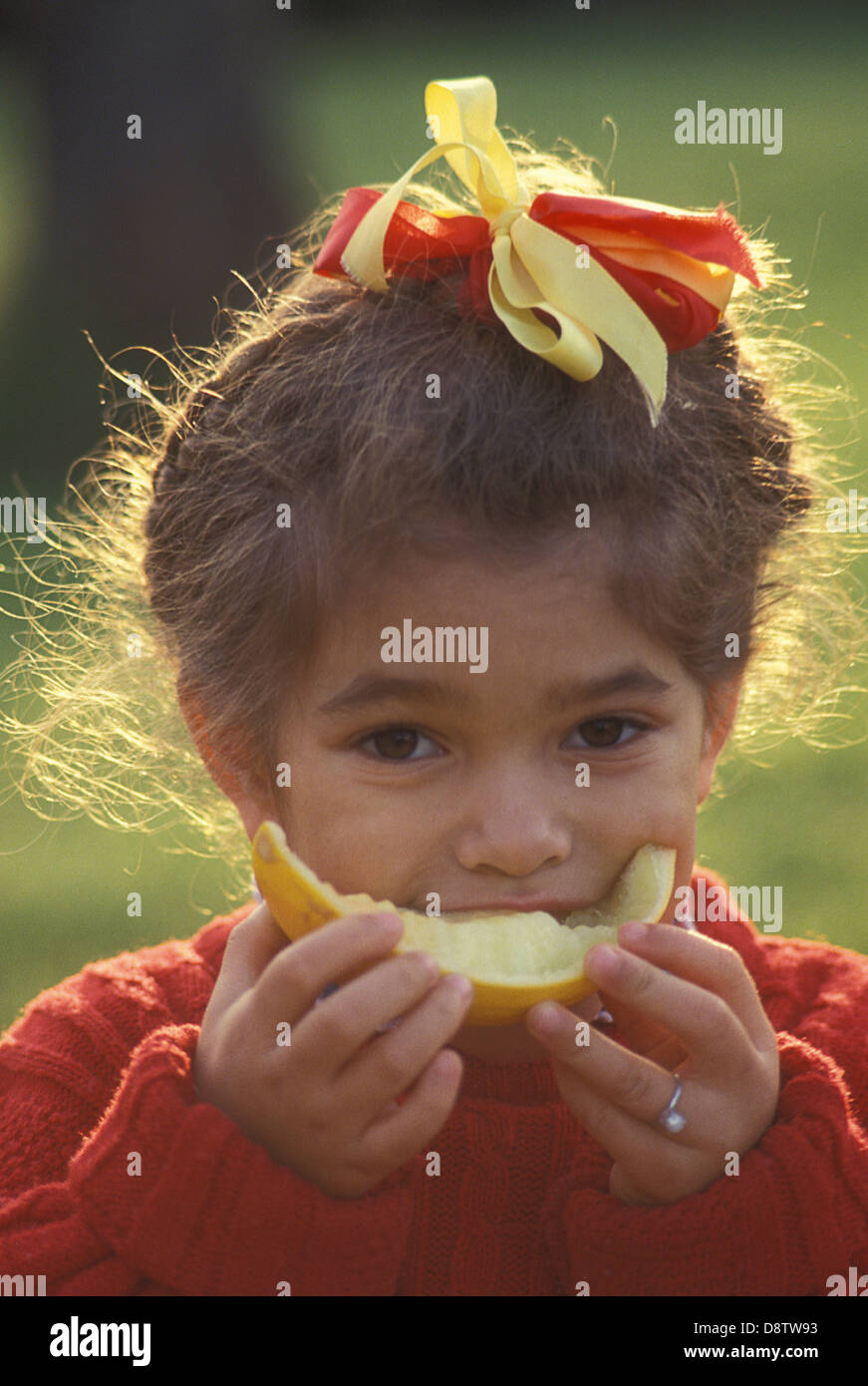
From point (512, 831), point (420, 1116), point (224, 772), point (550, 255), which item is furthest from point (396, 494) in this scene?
point (420, 1116)

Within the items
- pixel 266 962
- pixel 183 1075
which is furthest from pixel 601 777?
pixel 183 1075

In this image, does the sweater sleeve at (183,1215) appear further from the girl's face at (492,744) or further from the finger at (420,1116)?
the girl's face at (492,744)

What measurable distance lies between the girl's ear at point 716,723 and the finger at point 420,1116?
815mm

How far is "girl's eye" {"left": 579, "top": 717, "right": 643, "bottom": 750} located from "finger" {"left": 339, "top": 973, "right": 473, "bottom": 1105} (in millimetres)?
508

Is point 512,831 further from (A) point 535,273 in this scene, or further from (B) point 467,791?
(A) point 535,273

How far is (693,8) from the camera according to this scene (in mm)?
17516

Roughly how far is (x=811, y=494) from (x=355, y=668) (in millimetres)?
1208

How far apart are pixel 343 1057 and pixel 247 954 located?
435 mm

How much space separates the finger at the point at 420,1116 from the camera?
2.32 meters

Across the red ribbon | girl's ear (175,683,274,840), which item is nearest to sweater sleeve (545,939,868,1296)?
girl's ear (175,683,274,840)

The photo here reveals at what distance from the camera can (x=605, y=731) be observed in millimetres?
2623

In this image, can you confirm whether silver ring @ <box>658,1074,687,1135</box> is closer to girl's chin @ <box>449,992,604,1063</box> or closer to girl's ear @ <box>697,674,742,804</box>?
girl's chin @ <box>449,992,604,1063</box>

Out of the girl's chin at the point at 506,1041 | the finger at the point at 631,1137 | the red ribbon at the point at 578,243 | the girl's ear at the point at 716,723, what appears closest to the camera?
the finger at the point at 631,1137

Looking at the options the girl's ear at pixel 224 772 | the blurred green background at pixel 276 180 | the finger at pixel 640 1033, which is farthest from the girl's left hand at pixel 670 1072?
the blurred green background at pixel 276 180
